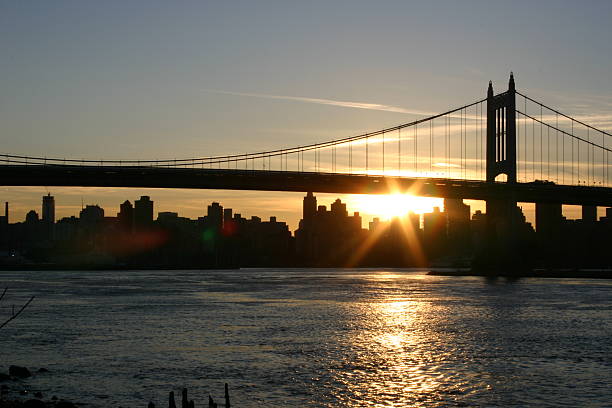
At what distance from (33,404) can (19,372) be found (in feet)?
19.5

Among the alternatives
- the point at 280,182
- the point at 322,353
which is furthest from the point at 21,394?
the point at 280,182

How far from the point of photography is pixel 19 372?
26297 millimetres

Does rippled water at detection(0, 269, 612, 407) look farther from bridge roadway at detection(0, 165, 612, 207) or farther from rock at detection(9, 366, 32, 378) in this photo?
bridge roadway at detection(0, 165, 612, 207)

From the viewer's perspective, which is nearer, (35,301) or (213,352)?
(213,352)

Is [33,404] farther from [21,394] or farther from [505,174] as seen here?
[505,174]

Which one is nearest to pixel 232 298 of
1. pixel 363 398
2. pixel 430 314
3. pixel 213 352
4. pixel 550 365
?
pixel 430 314

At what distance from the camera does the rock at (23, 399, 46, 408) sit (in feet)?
67.4

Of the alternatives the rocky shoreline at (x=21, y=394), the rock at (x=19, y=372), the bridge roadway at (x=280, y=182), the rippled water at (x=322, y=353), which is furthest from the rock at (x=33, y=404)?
the bridge roadway at (x=280, y=182)

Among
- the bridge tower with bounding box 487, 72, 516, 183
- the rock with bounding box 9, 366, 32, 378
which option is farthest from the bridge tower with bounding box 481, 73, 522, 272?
the rock with bounding box 9, 366, 32, 378

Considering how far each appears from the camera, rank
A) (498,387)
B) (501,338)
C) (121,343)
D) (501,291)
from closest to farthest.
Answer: (498,387) < (121,343) < (501,338) < (501,291)

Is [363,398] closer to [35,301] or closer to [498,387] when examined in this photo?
[498,387]

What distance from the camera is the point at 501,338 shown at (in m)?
37.7

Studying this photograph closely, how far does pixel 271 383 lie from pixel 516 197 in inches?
2780

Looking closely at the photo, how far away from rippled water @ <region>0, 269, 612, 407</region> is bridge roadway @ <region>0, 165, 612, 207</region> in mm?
23768
